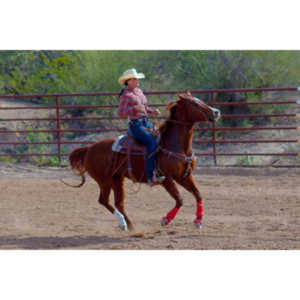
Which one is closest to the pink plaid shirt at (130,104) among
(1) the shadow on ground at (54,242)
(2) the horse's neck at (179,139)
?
(2) the horse's neck at (179,139)

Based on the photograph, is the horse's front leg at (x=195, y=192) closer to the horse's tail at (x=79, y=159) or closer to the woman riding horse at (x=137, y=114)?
the woman riding horse at (x=137, y=114)

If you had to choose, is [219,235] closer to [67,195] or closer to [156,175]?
[156,175]

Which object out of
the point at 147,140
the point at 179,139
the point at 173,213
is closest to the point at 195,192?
the point at 173,213

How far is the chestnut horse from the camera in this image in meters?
6.30

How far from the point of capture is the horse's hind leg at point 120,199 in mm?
6484

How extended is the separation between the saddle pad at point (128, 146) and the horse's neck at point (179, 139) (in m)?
0.32

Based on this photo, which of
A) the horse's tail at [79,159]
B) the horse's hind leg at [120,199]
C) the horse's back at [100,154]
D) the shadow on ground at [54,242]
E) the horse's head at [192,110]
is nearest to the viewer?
the shadow on ground at [54,242]

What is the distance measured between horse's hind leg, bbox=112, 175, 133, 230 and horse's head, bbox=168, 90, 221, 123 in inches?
49.3

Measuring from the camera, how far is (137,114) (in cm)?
633

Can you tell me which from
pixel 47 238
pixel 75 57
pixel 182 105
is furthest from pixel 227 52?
pixel 47 238

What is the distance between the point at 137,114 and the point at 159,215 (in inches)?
74.0

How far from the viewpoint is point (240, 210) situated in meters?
7.55

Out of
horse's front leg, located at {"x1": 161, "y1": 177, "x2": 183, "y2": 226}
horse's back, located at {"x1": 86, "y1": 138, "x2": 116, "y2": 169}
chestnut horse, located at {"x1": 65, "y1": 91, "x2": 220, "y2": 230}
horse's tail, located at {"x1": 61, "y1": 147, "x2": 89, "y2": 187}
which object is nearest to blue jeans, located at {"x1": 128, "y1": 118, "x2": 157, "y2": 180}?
chestnut horse, located at {"x1": 65, "y1": 91, "x2": 220, "y2": 230}

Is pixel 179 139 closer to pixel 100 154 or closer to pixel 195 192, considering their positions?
pixel 195 192
